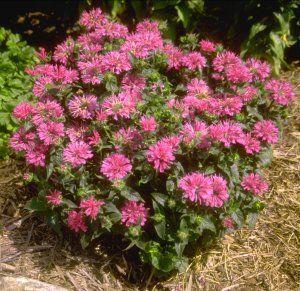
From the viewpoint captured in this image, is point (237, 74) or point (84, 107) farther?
point (237, 74)

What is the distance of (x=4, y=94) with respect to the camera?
364 cm

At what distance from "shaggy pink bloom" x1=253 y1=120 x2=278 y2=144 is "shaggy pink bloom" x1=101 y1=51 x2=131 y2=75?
876 mm

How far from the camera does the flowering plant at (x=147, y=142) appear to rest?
8.46ft

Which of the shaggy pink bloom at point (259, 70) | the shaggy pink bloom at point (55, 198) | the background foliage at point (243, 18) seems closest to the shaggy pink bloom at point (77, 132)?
the shaggy pink bloom at point (55, 198)

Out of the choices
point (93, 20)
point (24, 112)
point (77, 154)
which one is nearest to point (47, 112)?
point (24, 112)

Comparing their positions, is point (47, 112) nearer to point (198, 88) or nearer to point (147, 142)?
point (147, 142)

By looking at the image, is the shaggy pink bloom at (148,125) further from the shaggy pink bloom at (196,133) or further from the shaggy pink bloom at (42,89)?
the shaggy pink bloom at (42,89)

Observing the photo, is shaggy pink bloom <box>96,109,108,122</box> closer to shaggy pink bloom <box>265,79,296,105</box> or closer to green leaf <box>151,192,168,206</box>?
green leaf <box>151,192,168,206</box>

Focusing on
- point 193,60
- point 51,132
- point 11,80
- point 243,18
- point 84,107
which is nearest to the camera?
point 51,132

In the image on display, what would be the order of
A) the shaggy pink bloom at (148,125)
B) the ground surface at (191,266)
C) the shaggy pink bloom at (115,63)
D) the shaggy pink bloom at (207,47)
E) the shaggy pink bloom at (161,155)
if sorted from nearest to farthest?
the shaggy pink bloom at (161,155) < the shaggy pink bloom at (148,125) < the shaggy pink bloom at (115,63) < the ground surface at (191,266) < the shaggy pink bloom at (207,47)

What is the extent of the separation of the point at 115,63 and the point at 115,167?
0.68 metres

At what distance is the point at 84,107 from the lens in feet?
9.07

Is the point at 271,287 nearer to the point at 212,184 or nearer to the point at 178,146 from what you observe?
the point at 212,184

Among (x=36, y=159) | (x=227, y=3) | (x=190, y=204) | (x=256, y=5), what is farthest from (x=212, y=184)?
(x=227, y=3)
